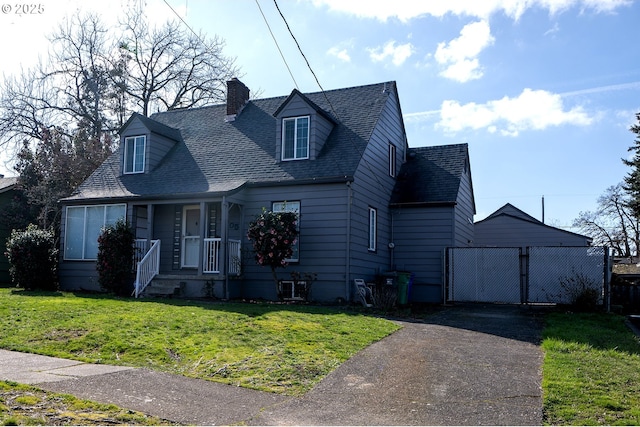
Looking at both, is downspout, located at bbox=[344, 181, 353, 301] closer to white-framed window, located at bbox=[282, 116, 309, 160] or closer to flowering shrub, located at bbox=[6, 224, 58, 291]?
white-framed window, located at bbox=[282, 116, 309, 160]

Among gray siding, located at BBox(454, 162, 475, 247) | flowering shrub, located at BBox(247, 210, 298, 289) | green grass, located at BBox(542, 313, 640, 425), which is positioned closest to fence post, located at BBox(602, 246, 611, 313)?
green grass, located at BBox(542, 313, 640, 425)

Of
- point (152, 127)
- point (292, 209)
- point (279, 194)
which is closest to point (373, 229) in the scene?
point (292, 209)

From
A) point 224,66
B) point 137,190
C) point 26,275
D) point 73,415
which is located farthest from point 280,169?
point 224,66

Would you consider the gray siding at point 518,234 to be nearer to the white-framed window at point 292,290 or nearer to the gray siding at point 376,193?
the gray siding at point 376,193

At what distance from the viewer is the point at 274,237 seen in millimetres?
14812

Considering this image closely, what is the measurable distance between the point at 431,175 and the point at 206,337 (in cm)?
1244

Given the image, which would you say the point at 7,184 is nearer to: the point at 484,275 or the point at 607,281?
the point at 484,275

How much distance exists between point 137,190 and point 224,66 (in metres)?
16.9

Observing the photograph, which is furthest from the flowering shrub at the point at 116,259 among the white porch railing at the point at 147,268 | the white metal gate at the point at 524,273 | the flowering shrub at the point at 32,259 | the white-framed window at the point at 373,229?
the white metal gate at the point at 524,273

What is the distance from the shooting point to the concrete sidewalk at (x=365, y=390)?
5812 millimetres

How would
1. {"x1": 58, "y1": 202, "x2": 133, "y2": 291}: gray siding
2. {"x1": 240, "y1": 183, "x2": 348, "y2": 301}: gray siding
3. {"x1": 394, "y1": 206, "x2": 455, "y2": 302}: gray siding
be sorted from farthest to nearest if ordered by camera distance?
{"x1": 58, "y1": 202, "x2": 133, "y2": 291}: gray siding → {"x1": 394, "y1": 206, "x2": 455, "y2": 302}: gray siding → {"x1": 240, "y1": 183, "x2": 348, "y2": 301}: gray siding

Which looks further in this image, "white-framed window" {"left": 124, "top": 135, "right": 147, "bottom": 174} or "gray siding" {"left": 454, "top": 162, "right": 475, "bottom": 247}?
"white-framed window" {"left": 124, "top": 135, "right": 147, "bottom": 174}

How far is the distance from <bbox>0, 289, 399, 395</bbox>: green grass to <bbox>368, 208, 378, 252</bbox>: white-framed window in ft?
16.6

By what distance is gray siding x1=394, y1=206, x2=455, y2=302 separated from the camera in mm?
18234
